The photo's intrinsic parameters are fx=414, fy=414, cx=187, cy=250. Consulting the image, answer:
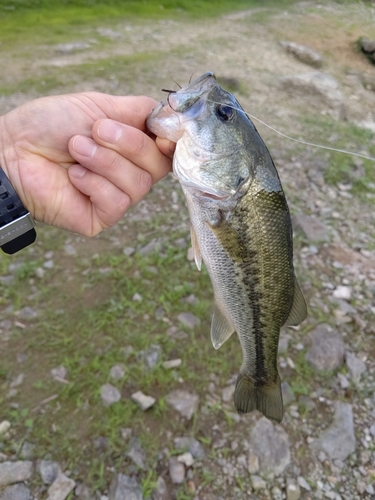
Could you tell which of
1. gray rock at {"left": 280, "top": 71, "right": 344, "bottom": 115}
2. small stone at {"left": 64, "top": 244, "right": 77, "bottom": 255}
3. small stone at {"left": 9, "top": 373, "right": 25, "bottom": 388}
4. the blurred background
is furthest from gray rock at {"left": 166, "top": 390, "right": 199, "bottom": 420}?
gray rock at {"left": 280, "top": 71, "right": 344, "bottom": 115}

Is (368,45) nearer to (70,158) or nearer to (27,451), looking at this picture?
(70,158)

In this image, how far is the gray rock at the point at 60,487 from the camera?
9.34 ft

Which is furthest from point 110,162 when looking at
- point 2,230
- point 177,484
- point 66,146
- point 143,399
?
point 177,484

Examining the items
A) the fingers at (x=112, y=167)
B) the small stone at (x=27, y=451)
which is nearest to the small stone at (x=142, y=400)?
the small stone at (x=27, y=451)

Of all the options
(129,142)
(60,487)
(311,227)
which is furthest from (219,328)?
(311,227)

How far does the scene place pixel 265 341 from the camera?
243 centimetres

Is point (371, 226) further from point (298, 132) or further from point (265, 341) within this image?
point (265, 341)

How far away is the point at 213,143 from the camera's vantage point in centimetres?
201

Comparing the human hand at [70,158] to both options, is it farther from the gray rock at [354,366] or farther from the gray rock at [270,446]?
the gray rock at [354,366]

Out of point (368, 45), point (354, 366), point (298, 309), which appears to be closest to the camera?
point (298, 309)

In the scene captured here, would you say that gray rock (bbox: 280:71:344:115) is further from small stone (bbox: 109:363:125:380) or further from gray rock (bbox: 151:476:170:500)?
gray rock (bbox: 151:476:170:500)

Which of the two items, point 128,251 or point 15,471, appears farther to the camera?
point 128,251

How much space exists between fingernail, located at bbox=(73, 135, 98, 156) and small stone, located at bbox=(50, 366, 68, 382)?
212 centimetres

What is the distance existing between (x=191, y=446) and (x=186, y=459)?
0.34 feet
